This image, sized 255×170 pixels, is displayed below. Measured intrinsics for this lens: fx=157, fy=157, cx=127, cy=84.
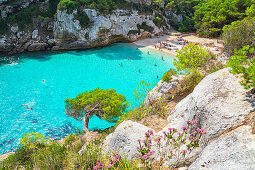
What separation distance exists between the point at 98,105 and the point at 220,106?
1123 centimetres

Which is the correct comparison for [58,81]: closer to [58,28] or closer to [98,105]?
[98,105]

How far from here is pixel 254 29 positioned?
1409cm

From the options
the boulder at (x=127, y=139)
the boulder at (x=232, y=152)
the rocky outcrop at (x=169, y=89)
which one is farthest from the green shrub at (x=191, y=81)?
the boulder at (x=232, y=152)

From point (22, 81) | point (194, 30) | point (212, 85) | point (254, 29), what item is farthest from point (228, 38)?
point (194, 30)

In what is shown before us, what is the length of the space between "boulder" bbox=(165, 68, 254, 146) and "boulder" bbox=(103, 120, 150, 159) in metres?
2.59

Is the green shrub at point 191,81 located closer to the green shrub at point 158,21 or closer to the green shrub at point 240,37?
the green shrub at point 240,37

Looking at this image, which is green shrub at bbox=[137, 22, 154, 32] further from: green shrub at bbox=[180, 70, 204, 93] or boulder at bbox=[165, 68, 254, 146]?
boulder at bbox=[165, 68, 254, 146]

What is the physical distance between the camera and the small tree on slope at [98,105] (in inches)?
557

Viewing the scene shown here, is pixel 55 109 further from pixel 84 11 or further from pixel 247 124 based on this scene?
pixel 84 11

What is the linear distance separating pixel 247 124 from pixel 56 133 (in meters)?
17.4

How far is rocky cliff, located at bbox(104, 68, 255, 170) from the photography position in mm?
4004

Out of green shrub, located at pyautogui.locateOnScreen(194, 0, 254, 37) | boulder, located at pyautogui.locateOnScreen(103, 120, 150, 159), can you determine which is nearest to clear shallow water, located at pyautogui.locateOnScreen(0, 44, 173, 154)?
boulder, located at pyautogui.locateOnScreen(103, 120, 150, 159)

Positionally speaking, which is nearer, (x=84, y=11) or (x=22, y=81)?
(x=22, y=81)

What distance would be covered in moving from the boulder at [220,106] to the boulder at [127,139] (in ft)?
8.51
